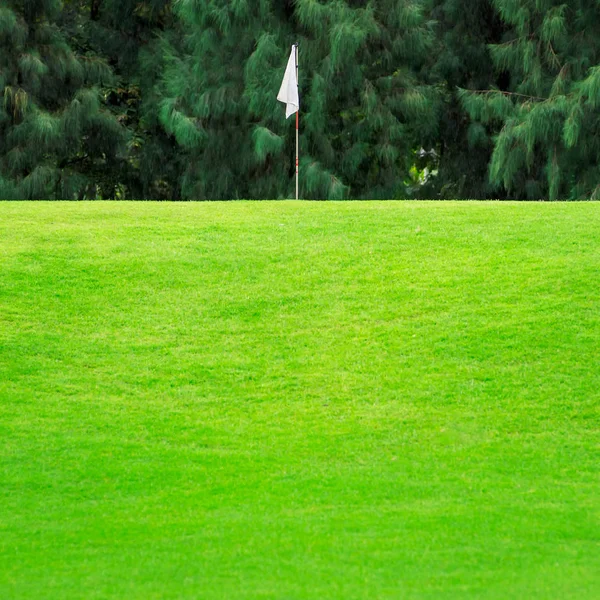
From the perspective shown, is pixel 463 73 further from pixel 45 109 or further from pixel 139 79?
pixel 45 109

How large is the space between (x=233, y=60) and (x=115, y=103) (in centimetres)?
410

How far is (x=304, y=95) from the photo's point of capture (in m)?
23.3

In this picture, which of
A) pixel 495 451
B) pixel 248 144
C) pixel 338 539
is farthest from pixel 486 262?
pixel 248 144

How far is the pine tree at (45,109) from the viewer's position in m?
24.0

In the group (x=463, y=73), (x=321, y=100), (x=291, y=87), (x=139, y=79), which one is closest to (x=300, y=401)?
(x=291, y=87)

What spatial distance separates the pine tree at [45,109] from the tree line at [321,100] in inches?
1.4

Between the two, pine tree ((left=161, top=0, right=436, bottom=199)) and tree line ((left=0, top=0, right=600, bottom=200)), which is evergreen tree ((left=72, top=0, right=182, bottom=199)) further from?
pine tree ((left=161, top=0, right=436, bottom=199))

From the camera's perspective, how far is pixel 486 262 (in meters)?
11.1

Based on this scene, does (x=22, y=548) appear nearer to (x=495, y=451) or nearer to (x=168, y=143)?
(x=495, y=451)

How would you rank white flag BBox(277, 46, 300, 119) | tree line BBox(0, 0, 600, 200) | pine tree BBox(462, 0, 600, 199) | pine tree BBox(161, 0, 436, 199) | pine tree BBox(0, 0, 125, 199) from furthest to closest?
1. pine tree BBox(0, 0, 125, 199)
2. pine tree BBox(161, 0, 436, 199)
3. tree line BBox(0, 0, 600, 200)
4. pine tree BBox(462, 0, 600, 199)
5. white flag BBox(277, 46, 300, 119)

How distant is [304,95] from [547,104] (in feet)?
15.9

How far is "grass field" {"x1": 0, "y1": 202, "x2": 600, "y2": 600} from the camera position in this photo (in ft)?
20.4

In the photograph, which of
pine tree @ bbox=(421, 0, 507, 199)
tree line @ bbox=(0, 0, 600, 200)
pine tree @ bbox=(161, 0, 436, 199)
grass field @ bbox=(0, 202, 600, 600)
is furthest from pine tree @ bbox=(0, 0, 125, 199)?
grass field @ bbox=(0, 202, 600, 600)

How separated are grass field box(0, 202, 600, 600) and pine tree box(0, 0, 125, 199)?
432 inches
